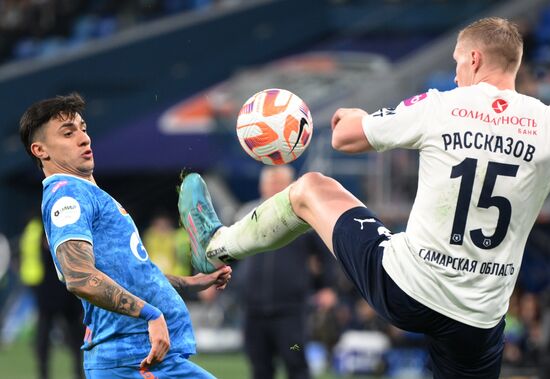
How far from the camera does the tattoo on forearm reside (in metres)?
5.06

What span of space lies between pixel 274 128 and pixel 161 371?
4.88 ft

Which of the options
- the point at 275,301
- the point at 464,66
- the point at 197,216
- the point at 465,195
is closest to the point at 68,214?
the point at 197,216

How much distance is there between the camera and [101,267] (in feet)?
17.4

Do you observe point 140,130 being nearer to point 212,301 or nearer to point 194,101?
point 194,101

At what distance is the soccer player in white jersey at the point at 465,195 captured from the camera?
542 cm

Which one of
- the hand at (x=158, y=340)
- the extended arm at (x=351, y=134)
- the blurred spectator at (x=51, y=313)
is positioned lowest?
the blurred spectator at (x=51, y=313)

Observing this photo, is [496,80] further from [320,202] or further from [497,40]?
[320,202]

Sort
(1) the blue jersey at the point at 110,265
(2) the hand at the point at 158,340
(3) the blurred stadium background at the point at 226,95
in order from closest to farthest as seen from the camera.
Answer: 1. (2) the hand at the point at 158,340
2. (1) the blue jersey at the point at 110,265
3. (3) the blurred stadium background at the point at 226,95

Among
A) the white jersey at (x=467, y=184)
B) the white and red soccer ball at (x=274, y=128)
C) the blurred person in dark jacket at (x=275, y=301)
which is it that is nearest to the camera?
the white jersey at (x=467, y=184)

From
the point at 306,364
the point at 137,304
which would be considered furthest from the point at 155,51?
the point at 137,304

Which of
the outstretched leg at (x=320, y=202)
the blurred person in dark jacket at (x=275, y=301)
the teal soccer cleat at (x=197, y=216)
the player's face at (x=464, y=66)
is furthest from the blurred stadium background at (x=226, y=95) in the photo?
the player's face at (x=464, y=66)

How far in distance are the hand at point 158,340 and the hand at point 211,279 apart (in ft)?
3.22

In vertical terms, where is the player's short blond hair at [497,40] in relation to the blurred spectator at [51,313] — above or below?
above

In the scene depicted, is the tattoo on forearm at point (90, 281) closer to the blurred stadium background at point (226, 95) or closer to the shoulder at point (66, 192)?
the shoulder at point (66, 192)
